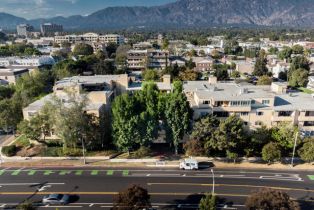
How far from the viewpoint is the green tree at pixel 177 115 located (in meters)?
47.7

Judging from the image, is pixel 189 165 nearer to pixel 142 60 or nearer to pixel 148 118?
pixel 148 118

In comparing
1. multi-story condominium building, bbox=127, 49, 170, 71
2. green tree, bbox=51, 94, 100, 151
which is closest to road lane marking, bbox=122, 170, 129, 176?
green tree, bbox=51, 94, 100, 151

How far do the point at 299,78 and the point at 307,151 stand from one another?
6596cm

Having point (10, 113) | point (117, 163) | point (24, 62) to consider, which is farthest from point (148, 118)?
point (24, 62)

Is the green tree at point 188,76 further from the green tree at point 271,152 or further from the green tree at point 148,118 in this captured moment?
the green tree at point 271,152

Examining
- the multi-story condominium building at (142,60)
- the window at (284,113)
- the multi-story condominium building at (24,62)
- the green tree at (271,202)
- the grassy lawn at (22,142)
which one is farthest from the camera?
the multi-story condominium building at (142,60)

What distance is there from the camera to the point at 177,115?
47.8 meters

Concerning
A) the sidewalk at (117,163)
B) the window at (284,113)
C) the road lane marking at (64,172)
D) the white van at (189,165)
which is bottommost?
the road lane marking at (64,172)

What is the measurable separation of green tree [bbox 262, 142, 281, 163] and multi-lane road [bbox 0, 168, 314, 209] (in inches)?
101

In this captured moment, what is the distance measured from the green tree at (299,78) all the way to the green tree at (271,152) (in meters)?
67.3

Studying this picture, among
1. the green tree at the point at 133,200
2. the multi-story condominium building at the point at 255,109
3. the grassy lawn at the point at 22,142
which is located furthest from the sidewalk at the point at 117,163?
the green tree at the point at 133,200

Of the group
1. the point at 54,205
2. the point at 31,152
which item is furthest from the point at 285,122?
the point at 31,152

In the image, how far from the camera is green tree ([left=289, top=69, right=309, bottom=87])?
10094cm

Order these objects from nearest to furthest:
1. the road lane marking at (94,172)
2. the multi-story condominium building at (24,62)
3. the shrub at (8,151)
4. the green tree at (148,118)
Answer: the road lane marking at (94,172) < the green tree at (148,118) < the shrub at (8,151) < the multi-story condominium building at (24,62)
